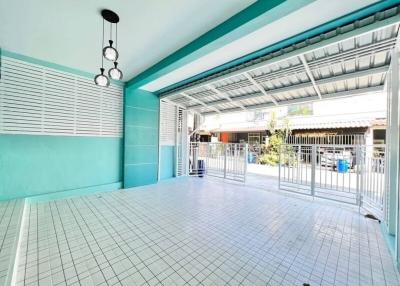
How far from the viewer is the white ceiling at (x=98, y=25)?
224cm

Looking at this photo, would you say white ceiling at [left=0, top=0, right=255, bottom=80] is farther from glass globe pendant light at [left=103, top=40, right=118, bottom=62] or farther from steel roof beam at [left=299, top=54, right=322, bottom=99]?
steel roof beam at [left=299, top=54, right=322, bottom=99]

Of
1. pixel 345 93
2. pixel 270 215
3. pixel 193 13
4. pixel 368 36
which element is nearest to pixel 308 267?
pixel 270 215

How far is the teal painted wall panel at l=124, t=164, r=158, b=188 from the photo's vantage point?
209 inches

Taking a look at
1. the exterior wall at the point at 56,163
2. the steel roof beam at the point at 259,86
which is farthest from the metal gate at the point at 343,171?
the exterior wall at the point at 56,163

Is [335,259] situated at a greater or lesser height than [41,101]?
lesser

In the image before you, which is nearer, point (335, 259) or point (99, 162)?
point (335, 259)

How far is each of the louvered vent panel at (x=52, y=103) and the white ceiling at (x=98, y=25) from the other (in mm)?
449

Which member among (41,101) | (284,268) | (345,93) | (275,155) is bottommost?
(284,268)

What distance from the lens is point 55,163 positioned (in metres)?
4.12

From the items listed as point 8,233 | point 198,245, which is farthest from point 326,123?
point 8,233

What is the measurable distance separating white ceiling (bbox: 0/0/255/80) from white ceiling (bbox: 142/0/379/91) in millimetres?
543

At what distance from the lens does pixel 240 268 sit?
6.63ft

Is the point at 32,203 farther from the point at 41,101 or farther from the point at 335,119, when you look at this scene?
the point at 335,119

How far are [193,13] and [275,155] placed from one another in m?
9.14
